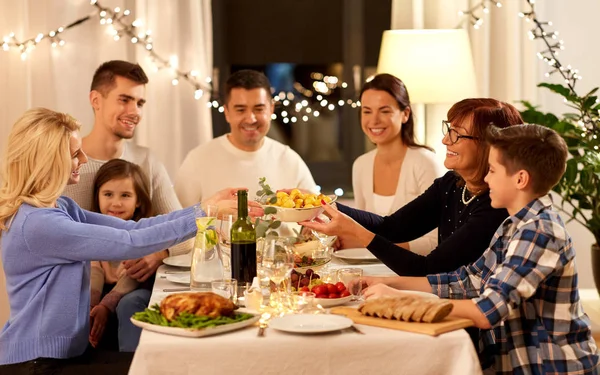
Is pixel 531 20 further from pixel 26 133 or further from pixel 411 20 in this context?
pixel 26 133

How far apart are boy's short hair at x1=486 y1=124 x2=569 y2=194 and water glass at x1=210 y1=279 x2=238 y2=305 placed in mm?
780

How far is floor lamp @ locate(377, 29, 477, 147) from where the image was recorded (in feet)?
15.3

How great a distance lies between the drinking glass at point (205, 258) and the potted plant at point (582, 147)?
2.55 metres

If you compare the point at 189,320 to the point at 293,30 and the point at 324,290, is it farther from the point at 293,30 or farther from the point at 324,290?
the point at 293,30

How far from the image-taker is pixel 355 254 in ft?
10.8

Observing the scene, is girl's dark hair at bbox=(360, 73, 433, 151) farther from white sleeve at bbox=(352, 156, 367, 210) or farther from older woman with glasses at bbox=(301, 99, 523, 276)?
older woman with glasses at bbox=(301, 99, 523, 276)

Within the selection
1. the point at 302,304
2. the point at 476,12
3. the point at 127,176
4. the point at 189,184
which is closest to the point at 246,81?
the point at 189,184

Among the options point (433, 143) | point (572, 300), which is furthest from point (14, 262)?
point (433, 143)

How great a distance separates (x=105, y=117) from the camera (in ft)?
13.7

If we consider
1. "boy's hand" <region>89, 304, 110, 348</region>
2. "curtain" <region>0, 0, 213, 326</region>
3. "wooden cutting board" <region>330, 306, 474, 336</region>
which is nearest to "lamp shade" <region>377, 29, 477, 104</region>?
"curtain" <region>0, 0, 213, 326</region>

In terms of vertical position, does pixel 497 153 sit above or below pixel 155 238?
above

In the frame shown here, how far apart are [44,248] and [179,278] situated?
1.53 feet

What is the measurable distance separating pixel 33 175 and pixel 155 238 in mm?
407

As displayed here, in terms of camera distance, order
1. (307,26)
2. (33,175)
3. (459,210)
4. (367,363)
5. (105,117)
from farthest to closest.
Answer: (307,26) → (105,117) → (459,210) → (33,175) → (367,363)
